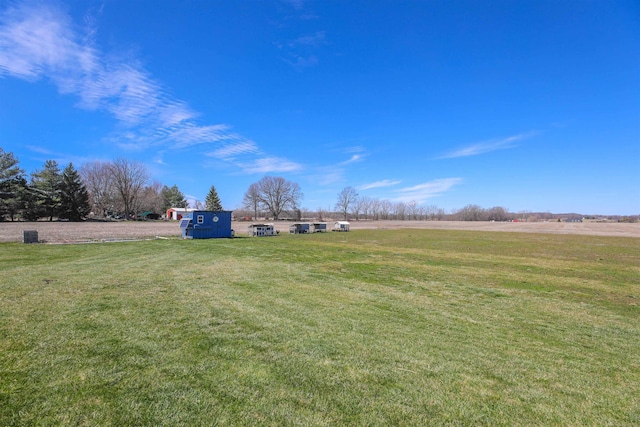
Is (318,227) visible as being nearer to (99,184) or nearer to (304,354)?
(304,354)

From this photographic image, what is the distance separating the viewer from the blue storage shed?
2147 cm

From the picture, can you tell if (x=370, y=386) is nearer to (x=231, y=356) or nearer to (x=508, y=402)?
(x=508, y=402)

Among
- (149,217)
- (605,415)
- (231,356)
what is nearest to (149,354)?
(231,356)

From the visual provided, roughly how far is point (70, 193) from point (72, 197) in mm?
725

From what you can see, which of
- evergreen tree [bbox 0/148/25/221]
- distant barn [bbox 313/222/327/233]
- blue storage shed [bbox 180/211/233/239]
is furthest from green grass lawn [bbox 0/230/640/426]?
evergreen tree [bbox 0/148/25/221]

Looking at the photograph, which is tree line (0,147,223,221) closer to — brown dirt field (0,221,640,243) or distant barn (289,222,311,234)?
brown dirt field (0,221,640,243)

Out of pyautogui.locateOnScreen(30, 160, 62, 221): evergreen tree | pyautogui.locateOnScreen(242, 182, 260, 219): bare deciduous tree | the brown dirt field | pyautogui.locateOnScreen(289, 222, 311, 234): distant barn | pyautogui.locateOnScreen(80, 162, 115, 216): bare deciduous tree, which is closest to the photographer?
the brown dirt field

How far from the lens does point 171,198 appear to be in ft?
285

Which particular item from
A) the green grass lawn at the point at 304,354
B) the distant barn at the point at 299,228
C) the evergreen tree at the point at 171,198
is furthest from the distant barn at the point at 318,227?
the evergreen tree at the point at 171,198

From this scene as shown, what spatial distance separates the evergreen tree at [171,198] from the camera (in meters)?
84.7

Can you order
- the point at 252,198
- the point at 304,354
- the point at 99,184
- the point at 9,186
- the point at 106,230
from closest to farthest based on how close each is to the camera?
the point at 304,354 < the point at 106,230 < the point at 9,186 < the point at 99,184 < the point at 252,198

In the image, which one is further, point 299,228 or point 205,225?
point 299,228

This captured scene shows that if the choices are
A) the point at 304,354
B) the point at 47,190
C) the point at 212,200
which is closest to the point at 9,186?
the point at 47,190

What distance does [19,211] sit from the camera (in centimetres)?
4425
